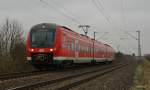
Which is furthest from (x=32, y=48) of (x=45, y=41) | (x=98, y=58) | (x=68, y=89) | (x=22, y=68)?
(x=98, y=58)

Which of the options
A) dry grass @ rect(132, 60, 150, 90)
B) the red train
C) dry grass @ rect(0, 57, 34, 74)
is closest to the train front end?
the red train

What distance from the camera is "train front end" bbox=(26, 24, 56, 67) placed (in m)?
20.9

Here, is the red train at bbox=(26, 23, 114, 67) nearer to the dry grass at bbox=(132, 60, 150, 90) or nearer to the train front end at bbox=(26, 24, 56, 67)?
the train front end at bbox=(26, 24, 56, 67)

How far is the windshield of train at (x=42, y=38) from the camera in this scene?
21.3 m

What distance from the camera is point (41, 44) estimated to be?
21312mm

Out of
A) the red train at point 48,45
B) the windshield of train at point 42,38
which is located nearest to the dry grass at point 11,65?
the red train at point 48,45

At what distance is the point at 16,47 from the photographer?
2709 centimetres

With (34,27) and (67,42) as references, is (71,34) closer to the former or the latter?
(67,42)

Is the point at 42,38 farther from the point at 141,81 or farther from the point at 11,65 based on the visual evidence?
the point at 141,81

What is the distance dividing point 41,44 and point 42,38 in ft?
1.57

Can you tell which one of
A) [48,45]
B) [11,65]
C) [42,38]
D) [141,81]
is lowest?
[141,81]

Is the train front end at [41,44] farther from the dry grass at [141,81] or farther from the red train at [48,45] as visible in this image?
the dry grass at [141,81]

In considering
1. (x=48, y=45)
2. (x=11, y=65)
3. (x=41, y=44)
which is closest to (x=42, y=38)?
(x=41, y=44)

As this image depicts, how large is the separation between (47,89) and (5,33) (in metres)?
43.8
